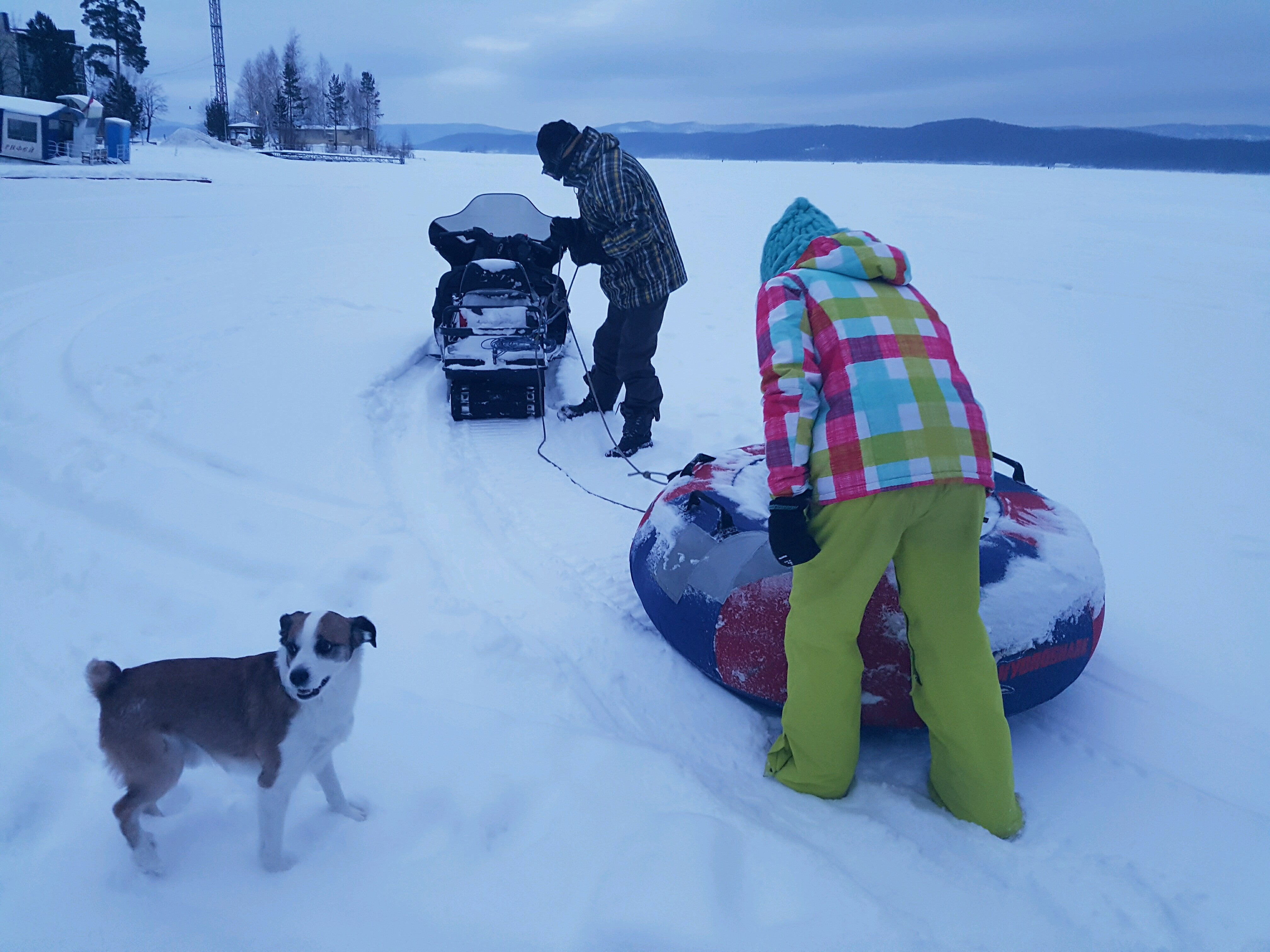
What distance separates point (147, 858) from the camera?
6.63 feet

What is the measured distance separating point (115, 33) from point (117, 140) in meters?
29.8

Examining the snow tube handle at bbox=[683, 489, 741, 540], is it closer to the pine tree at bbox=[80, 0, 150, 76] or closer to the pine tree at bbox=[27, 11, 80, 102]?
the pine tree at bbox=[27, 11, 80, 102]

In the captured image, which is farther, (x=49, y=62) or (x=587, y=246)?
(x=49, y=62)

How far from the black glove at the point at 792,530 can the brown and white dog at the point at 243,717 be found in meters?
1.24

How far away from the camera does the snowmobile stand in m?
5.52

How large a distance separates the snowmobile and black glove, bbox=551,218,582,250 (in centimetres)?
34

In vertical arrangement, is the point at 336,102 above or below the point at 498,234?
above

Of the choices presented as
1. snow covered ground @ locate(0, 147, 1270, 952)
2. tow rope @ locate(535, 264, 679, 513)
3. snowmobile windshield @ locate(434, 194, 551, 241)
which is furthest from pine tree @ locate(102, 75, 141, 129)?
tow rope @ locate(535, 264, 679, 513)

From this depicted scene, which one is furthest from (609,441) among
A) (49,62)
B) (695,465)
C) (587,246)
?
(49,62)

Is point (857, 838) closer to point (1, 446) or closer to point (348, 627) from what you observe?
point (348, 627)

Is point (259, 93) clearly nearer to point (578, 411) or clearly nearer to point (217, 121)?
point (217, 121)

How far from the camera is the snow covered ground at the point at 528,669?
6.66 feet

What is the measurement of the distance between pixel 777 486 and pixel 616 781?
1.11 metres

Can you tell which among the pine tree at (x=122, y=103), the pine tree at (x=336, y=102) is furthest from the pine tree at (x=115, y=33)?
the pine tree at (x=336, y=102)
